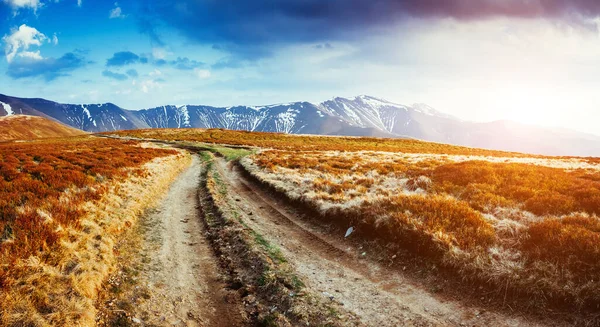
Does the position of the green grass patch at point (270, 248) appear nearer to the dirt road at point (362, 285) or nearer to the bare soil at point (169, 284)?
the dirt road at point (362, 285)

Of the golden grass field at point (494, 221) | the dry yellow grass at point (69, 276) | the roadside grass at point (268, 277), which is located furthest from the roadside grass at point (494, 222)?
the dry yellow grass at point (69, 276)

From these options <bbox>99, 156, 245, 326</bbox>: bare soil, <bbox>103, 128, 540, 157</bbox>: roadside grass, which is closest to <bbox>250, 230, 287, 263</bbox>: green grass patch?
<bbox>99, 156, 245, 326</bbox>: bare soil

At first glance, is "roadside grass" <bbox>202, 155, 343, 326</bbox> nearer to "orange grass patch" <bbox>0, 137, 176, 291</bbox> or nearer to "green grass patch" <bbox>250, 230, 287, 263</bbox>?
"green grass patch" <bbox>250, 230, 287, 263</bbox>

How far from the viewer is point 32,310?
6512 mm

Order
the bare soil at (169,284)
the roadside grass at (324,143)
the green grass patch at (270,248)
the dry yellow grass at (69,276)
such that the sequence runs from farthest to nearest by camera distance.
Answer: the roadside grass at (324,143) → the green grass patch at (270,248) → the bare soil at (169,284) → the dry yellow grass at (69,276)

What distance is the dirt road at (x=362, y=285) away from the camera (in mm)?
6945

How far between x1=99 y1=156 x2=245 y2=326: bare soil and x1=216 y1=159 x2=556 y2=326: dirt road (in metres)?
2.51

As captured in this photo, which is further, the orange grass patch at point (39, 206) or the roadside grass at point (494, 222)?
the orange grass patch at point (39, 206)

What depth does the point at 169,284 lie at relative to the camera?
28.3ft

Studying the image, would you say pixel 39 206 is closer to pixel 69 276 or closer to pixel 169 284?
pixel 69 276

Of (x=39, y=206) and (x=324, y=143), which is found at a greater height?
(x=324, y=143)

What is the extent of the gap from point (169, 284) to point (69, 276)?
2534mm

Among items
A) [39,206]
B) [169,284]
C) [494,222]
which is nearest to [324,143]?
[494,222]

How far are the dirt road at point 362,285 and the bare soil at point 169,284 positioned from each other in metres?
2.51
